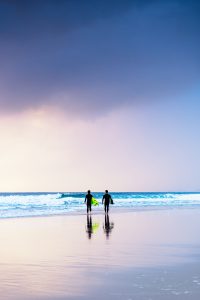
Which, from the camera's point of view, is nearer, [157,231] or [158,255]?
[158,255]

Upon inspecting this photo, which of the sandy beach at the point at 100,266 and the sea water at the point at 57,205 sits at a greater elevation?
the sea water at the point at 57,205

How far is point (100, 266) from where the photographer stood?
1045 cm

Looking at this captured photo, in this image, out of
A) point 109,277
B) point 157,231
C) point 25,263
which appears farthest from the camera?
point 157,231

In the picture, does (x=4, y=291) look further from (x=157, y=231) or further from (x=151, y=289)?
(x=157, y=231)

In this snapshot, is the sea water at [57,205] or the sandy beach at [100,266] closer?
the sandy beach at [100,266]

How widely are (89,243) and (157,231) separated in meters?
4.82

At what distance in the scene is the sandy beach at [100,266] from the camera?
782 centimetres

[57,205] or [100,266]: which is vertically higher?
[57,205]

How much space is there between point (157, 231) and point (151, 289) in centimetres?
1109

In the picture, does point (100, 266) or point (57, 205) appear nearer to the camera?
point (100, 266)

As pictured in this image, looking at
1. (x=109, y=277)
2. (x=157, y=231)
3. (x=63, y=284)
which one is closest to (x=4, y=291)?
(x=63, y=284)

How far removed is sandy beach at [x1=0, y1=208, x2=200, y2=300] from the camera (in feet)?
25.6

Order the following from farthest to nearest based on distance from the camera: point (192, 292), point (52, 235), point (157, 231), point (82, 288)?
point (157, 231) → point (52, 235) → point (82, 288) → point (192, 292)

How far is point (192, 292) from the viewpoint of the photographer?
7.63 m
